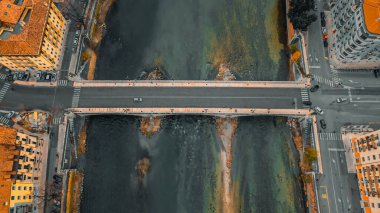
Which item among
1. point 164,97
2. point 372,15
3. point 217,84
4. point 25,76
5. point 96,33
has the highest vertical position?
point 96,33

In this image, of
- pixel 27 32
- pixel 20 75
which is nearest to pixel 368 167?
pixel 27 32

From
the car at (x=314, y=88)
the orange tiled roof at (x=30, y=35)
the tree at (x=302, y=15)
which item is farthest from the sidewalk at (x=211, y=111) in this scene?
the tree at (x=302, y=15)

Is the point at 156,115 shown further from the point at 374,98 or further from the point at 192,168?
the point at 374,98

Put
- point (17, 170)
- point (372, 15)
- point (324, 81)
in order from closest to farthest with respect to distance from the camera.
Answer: point (17, 170) < point (372, 15) < point (324, 81)

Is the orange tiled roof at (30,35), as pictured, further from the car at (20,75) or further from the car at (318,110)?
the car at (318,110)

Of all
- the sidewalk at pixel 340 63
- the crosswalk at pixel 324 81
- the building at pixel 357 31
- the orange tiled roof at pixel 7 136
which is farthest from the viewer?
the sidewalk at pixel 340 63

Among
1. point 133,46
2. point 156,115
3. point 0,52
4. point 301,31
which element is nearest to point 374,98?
point 301,31

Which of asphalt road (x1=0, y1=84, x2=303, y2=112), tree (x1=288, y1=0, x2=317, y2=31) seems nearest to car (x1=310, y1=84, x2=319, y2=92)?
asphalt road (x1=0, y1=84, x2=303, y2=112)

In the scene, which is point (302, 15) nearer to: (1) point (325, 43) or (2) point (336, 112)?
(1) point (325, 43)
